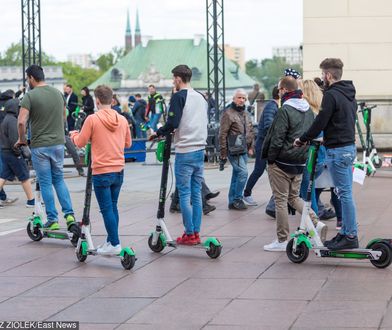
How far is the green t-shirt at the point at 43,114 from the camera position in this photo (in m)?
10.9

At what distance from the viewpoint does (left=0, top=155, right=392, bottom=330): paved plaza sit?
710 centimetres

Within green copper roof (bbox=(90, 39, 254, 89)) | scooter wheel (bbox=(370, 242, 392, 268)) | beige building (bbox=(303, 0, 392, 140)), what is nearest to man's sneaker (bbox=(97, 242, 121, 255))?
scooter wheel (bbox=(370, 242, 392, 268))

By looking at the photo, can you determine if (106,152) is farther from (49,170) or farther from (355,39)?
(355,39)

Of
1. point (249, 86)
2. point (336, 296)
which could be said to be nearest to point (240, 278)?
point (336, 296)

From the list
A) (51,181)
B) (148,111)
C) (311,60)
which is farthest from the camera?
(148,111)

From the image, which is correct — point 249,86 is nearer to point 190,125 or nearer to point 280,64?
point 280,64

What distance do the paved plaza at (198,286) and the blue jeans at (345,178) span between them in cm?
35

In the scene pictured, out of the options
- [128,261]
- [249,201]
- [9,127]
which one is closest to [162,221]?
[128,261]

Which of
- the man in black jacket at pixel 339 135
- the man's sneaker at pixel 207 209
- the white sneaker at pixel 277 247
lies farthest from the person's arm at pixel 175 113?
the man's sneaker at pixel 207 209

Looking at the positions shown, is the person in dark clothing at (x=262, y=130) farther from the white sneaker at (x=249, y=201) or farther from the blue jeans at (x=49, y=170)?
the blue jeans at (x=49, y=170)

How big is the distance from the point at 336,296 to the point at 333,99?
6.30 feet

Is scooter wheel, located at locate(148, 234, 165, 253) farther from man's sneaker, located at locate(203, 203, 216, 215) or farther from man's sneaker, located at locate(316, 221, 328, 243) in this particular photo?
man's sneaker, located at locate(203, 203, 216, 215)

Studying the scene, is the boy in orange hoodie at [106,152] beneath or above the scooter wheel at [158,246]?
above

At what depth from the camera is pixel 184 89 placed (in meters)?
9.89
